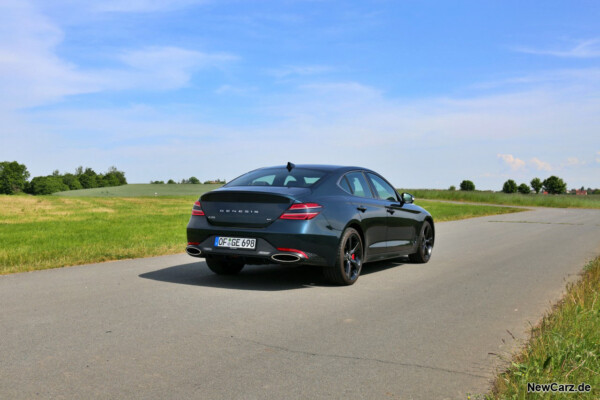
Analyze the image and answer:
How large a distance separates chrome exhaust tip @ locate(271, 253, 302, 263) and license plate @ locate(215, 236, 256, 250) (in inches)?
11.6

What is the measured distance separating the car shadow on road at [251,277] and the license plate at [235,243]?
53 centimetres

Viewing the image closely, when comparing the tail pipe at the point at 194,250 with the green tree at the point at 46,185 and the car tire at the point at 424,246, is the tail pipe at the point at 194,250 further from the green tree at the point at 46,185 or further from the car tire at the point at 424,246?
the green tree at the point at 46,185

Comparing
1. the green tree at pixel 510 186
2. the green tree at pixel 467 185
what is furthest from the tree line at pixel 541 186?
the green tree at pixel 467 185

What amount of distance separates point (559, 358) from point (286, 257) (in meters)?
3.59

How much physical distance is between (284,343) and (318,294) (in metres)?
2.25

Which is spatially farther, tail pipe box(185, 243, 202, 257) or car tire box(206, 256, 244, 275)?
car tire box(206, 256, 244, 275)

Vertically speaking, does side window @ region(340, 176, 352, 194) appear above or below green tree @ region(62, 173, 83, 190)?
below

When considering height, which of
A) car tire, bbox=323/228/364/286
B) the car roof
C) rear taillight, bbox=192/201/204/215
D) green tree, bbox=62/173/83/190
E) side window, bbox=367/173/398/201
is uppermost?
green tree, bbox=62/173/83/190

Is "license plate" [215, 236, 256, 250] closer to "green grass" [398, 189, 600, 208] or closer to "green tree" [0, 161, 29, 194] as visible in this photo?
"green grass" [398, 189, 600, 208]

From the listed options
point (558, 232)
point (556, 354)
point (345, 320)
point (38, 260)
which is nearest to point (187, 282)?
point (345, 320)

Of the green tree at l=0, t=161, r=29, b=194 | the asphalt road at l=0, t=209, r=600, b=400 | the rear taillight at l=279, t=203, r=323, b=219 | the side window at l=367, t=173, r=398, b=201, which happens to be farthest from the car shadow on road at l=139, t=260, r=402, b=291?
the green tree at l=0, t=161, r=29, b=194

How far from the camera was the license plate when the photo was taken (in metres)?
7.04

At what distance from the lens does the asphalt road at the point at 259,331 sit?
12.3 ft

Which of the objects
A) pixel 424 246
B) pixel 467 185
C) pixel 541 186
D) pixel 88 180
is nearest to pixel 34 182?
pixel 88 180
